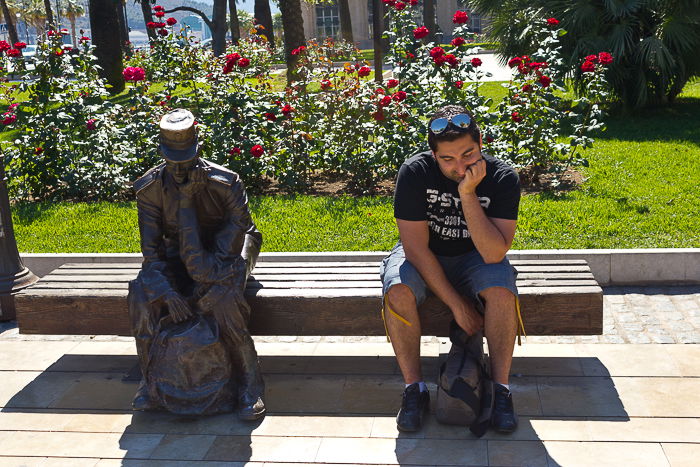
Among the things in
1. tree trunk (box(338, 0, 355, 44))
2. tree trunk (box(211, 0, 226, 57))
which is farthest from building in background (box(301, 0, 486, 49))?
tree trunk (box(211, 0, 226, 57))

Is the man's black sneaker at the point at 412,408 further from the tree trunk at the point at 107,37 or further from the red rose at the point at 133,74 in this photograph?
the tree trunk at the point at 107,37

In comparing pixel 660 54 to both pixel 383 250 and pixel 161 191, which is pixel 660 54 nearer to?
pixel 383 250

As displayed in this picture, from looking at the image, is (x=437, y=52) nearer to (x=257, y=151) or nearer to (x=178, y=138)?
(x=257, y=151)

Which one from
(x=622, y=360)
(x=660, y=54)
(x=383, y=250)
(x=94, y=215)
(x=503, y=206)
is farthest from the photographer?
(x=660, y=54)

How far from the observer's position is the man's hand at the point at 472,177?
158 inches

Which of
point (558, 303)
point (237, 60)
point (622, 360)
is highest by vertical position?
point (237, 60)

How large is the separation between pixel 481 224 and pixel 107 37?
13760mm

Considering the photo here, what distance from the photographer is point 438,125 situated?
160 inches

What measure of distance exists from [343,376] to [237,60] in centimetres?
413

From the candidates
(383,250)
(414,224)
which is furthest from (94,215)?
(414,224)

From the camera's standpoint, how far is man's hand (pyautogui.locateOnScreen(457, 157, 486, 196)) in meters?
4.01

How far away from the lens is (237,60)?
8.04 meters

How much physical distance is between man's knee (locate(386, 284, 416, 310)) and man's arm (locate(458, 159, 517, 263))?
0.40 metres

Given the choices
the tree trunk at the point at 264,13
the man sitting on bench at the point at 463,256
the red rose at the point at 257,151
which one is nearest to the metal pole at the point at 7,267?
the red rose at the point at 257,151
